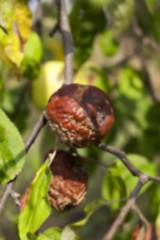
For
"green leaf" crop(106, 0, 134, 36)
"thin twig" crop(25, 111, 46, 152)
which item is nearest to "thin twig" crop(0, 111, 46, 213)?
"thin twig" crop(25, 111, 46, 152)

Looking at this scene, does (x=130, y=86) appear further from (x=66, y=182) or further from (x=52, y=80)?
(x=66, y=182)

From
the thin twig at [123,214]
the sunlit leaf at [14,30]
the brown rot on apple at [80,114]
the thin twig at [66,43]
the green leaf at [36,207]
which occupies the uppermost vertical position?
the sunlit leaf at [14,30]

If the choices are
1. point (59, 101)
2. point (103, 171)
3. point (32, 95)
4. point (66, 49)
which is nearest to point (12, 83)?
point (32, 95)

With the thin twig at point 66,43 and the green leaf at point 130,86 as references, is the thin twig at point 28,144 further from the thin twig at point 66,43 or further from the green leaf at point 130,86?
the green leaf at point 130,86

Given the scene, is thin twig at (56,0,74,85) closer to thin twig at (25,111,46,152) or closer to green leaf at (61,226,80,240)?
thin twig at (25,111,46,152)

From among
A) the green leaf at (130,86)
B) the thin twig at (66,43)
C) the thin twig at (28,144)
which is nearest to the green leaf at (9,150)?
the thin twig at (28,144)

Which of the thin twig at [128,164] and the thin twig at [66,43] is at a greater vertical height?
the thin twig at [66,43]

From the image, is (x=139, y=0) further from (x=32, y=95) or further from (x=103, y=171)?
(x=103, y=171)
